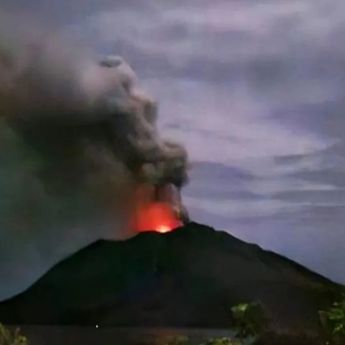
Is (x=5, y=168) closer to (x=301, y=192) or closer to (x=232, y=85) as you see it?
(x=232, y=85)

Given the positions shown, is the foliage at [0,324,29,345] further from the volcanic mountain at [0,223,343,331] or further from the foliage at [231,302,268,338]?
the foliage at [231,302,268,338]

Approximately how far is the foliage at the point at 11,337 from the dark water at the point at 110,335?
12 millimetres

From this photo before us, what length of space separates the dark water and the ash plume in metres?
0.23

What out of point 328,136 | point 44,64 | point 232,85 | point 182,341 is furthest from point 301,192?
point 44,64

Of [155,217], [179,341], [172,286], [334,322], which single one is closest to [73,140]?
[155,217]

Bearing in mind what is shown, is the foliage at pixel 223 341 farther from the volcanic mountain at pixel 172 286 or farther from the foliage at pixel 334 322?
the foliage at pixel 334 322

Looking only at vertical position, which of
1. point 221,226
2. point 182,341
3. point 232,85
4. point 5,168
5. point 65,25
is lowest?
point 182,341

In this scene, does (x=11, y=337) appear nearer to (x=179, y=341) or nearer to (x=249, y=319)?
(x=179, y=341)

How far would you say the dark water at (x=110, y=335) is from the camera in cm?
171

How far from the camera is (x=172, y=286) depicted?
1761 millimetres

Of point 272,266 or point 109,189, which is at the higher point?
point 109,189

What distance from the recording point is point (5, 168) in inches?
70.3

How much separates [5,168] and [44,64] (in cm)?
25

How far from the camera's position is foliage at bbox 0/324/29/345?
5.63 ft
